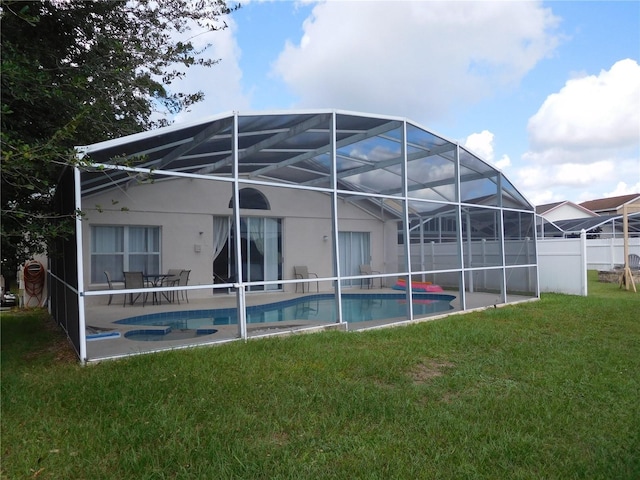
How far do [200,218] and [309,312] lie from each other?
426cm

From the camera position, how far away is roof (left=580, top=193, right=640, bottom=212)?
144 feet

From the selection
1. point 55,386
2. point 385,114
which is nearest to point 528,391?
point 55,386

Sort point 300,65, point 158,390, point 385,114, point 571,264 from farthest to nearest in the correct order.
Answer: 1. point 571,264
2. point 300,65
3. point 385,114
4. point 158,390

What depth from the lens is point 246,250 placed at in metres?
14.5

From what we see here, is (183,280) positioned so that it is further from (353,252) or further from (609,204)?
(609,204)

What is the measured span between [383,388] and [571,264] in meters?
10.9

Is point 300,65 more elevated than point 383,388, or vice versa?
point 300,65

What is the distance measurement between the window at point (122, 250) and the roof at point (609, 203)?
42977 mm

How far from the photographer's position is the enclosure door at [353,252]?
1680 cm

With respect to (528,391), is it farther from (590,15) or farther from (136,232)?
(136,232)

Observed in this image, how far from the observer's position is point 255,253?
1471cm

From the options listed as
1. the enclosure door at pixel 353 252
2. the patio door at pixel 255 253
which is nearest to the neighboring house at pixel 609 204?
the enclosure door at pixel 353 252

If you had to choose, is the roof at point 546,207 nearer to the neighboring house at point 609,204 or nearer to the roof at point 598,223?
the neighboring house at point 609,204

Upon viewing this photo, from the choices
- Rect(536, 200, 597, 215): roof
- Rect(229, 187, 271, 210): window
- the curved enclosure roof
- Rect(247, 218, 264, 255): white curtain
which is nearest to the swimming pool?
Rect(247, 218, 264, 255): white curtain
